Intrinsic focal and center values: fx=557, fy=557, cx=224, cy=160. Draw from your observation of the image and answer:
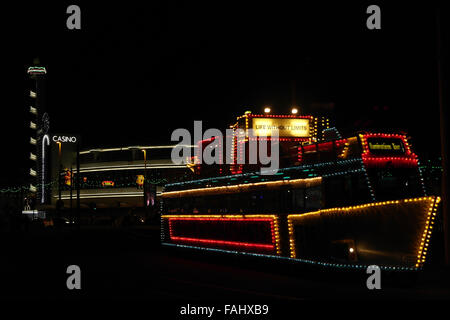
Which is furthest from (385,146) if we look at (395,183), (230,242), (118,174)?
(118,174)

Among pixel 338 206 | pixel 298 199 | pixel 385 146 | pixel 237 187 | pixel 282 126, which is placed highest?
pixel 282 126

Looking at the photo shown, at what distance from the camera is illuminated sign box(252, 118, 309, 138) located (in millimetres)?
18156

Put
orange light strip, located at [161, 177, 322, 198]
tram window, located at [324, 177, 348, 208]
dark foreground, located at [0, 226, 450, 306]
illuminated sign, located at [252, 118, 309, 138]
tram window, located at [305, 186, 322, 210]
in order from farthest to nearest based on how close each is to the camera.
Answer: illuminated sign, located at [252, 118, 309, 138], orange light strip, located at [161, 177, 322, 198], tram window, located at [305, 186, 322, 210], tram window, located at [324, 177, 348, 208], dark foreground, located at [0, 226, 450, 306]

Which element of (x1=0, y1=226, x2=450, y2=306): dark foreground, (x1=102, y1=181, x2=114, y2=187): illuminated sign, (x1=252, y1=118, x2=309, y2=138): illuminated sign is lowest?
(x1=0, y1=226, x2=450, y2=306): dark foreground

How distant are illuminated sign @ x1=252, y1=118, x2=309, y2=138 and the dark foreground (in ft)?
13.9

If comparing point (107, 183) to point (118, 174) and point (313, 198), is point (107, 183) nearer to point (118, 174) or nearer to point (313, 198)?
point (118, 174)

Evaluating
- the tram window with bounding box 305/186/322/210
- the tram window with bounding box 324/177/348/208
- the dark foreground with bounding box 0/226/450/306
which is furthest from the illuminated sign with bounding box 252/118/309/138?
the tram window with bounding box 324/177/348/208

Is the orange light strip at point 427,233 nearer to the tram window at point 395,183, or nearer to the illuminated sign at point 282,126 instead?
the tram window at point 395,183

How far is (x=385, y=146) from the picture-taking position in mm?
13570

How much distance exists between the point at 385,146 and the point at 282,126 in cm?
516

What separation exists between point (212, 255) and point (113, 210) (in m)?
66.5

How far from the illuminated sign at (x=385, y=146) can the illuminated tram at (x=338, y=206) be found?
0.02m

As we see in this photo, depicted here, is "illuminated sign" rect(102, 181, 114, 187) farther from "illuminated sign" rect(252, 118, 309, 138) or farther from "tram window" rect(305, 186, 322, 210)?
"tram window" rect(305, 186, 322, 210)

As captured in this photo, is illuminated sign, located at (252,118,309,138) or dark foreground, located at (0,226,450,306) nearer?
dark foreground, located at (0,226,450,306)
